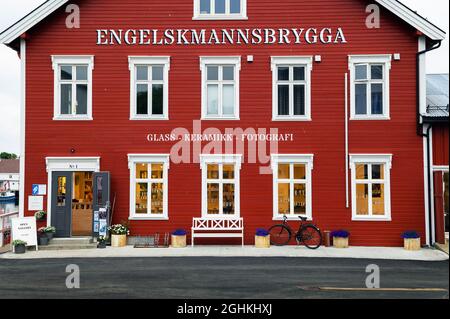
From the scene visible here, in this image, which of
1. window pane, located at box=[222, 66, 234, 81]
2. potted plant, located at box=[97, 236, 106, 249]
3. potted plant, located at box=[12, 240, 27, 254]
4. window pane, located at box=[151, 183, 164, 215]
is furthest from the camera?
window pane, located at box=[222, 66, 234, 81]

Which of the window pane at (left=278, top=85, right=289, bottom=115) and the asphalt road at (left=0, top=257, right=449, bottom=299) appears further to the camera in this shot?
the window pane at (left=278, top=85, right=289, bottom=115)

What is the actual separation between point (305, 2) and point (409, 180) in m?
7.20

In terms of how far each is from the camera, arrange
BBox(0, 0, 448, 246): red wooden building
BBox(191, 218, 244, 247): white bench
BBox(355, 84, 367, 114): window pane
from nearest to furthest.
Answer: BBox(191, 218, 244, 247): white bench, BBox(0, 0, 448, 246): red wooden building, BBox(355, 84, 367, 114): window pane

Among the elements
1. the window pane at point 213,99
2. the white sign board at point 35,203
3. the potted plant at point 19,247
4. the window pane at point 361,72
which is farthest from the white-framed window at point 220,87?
the potted plant at point 19,247

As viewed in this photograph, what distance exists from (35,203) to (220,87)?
25.2 feet

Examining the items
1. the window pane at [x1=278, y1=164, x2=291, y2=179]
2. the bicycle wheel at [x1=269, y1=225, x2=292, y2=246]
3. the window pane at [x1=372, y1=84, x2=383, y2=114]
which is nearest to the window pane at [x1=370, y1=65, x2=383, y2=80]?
the window pane at [x1=372, y1=84, x2=383, y2=114]

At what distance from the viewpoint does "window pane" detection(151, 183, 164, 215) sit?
609 inches

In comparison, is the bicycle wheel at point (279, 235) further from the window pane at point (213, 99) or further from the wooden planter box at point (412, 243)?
the window pane at point (213, 99)

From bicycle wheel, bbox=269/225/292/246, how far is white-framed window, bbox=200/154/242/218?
1343mm

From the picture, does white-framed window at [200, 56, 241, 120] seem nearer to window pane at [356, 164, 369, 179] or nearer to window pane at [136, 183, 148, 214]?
window pane at [136, 183, 148, 214]

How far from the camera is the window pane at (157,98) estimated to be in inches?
612

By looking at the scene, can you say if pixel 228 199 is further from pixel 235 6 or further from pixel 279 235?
pixel 235 6

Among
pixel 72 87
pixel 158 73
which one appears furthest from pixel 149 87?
pixel 72 87

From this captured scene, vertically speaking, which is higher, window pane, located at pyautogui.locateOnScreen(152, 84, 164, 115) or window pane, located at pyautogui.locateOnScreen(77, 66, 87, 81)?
window pane, located at pyautogui.locateOnScreen(77, 66, 87, 81)
